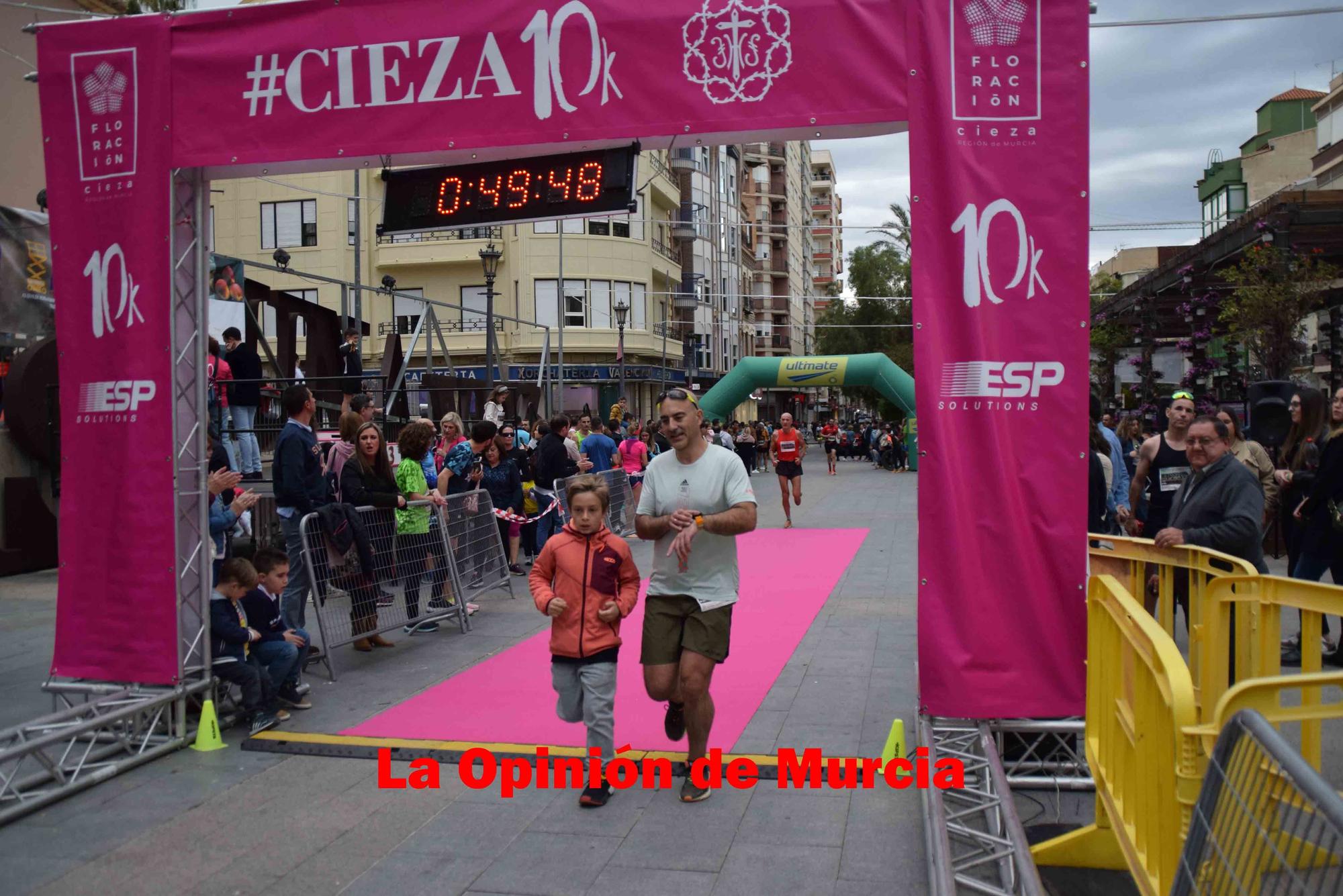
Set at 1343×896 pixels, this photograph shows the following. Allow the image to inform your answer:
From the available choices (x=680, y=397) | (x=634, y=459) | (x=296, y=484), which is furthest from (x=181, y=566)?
(x=634, y=459)

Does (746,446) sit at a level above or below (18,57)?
below

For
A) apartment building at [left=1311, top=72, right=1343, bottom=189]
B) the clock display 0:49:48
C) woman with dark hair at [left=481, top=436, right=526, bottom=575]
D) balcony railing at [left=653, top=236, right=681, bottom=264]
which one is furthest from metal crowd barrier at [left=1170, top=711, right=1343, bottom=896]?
balcony railing at [left=653, top=236, right=681, bottom=264]

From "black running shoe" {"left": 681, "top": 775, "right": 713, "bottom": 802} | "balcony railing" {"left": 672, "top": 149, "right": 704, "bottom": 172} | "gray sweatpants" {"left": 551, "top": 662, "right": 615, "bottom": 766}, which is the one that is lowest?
"black running shoe" {"left": 681, "top": 775, "right": 713, "bottom": 802}

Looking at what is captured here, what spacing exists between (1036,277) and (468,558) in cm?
628

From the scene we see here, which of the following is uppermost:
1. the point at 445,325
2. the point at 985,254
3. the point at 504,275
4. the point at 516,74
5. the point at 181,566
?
the point at 504,275

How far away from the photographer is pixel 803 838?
4602 millimetres

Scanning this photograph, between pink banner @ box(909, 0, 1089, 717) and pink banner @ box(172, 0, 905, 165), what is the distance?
1.62 ft

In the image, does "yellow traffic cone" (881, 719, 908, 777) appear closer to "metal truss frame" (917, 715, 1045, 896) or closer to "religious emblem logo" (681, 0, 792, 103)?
"metal truss frame" (917, 715, 1045, 896)

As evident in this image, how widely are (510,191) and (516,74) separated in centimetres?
62

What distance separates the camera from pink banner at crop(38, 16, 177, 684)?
20.0ft

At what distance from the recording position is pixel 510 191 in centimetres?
601

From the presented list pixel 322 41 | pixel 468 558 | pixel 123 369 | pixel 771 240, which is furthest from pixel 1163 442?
pixel 771 240

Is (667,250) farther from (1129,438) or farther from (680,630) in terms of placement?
(680,630)

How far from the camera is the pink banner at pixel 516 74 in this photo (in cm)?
538
